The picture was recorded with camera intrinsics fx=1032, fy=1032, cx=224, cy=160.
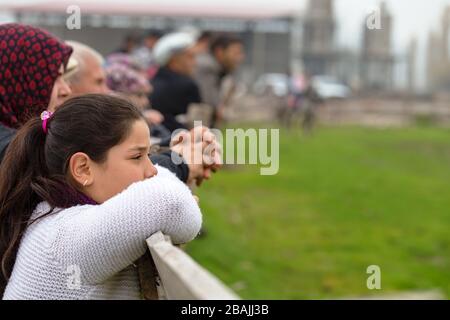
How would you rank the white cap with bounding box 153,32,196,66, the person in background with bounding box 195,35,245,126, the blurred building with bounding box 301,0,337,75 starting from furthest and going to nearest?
the blurred building with bounding box 301,0,337,75
the person in background with bounding box 195,35,245,126
the white cap with bounding box 153,32,196,66

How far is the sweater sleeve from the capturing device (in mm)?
1856

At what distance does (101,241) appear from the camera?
6.15ft

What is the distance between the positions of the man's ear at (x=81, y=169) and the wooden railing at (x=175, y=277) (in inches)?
10.0

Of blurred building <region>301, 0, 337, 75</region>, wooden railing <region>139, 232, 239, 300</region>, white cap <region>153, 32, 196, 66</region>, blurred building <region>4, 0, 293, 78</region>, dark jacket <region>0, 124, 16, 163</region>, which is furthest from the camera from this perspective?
blurred building <region>301, 0, 337, 75</region>

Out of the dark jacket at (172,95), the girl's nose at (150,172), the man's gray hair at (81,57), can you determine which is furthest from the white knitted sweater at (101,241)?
the dark jacket at (172,95)

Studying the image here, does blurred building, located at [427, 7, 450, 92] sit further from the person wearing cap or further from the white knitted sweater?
the white knitted sweater

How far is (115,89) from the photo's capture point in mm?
5133

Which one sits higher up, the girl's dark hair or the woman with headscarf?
the woman with headscarf

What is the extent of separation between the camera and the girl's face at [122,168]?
212 cm

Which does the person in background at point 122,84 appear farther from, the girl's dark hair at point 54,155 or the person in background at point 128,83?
the girl's dark hair at point 54,155

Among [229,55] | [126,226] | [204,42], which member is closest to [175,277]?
[126,226]

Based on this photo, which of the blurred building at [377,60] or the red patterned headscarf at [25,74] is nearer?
the red patterned headscarf at [25,74]

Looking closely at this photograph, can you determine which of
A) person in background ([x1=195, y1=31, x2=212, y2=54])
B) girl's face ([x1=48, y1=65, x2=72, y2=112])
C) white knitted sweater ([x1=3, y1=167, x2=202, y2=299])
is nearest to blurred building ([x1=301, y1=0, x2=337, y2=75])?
person in background ([x1=195, y1=31, x2=212, y2=54])

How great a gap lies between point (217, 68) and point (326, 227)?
1712mm
